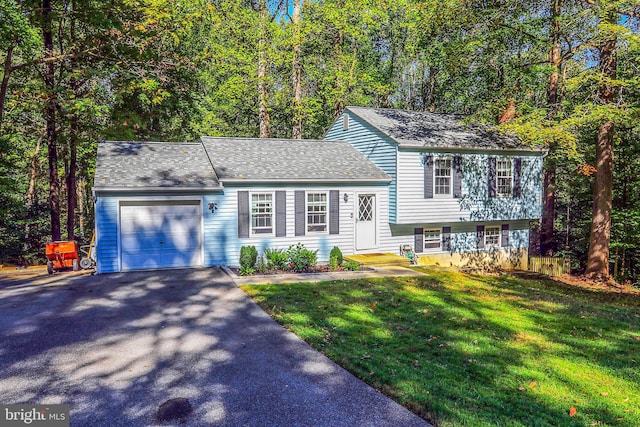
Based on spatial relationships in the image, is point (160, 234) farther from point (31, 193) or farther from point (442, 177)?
point (31, 193)

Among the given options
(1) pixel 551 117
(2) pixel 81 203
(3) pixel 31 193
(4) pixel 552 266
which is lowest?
(4) pixel 552 266

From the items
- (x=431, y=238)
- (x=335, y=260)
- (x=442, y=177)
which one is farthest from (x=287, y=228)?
(x=442, y=177)

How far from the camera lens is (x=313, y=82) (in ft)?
106

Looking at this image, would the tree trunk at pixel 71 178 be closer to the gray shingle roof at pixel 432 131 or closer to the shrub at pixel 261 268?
the shrub at pixel 261 268

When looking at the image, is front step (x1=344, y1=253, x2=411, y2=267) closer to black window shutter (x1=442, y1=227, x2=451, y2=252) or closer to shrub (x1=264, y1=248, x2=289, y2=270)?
shrub (x1=264, y1=248, x2=289, y2=270)

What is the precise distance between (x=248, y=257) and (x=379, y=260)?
472cm

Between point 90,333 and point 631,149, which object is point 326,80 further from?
point 90,333

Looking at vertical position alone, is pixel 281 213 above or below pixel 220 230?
above

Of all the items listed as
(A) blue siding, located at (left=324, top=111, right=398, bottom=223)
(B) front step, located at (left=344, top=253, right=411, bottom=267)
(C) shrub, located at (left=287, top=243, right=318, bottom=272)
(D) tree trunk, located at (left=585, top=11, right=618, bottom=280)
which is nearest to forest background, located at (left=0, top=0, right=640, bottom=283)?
(D) tree trunk, located at (left=585, top=11, right=618, bottom=280)

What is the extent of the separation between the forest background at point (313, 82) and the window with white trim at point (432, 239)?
4.88 metres

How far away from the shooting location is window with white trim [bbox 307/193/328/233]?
1521 centimetres

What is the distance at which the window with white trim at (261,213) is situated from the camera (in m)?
14.5

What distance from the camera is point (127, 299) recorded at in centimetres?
975

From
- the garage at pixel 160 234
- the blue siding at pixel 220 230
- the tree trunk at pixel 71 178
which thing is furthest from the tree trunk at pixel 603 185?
the tree trunk at pixel 71 178
